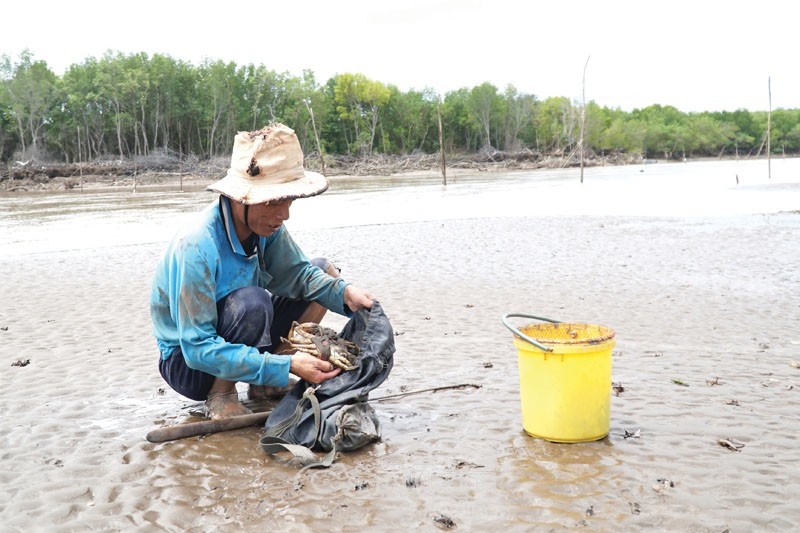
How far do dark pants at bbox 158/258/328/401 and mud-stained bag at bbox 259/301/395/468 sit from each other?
330 millimetres

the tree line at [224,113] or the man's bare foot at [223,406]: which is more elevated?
the tree line at [224,113]

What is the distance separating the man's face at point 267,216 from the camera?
118 inches

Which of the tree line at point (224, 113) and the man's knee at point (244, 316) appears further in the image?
the tree line at point (224, 113)

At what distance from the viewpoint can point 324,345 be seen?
10.5 feet

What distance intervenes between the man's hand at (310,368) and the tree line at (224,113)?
42.3m

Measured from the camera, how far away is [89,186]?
145ft

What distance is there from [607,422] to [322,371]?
1240 millimetres

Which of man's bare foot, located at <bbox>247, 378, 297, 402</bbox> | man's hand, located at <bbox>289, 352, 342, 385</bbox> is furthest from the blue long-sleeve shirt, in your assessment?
man's bare foot, located at <bbox>247, 378, 297, 402</bbox>

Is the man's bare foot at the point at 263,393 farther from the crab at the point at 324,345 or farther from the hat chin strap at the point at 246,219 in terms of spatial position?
the hat chin strap at the point at 246,219

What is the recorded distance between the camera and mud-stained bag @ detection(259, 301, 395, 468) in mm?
3020

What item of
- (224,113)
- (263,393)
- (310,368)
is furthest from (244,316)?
(224,113)

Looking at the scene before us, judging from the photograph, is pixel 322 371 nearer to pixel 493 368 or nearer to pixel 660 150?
pixel 493 368

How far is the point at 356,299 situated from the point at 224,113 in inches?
2718

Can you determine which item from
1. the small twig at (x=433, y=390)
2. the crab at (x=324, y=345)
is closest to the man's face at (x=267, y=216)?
the crab at (x=324, y=345)
